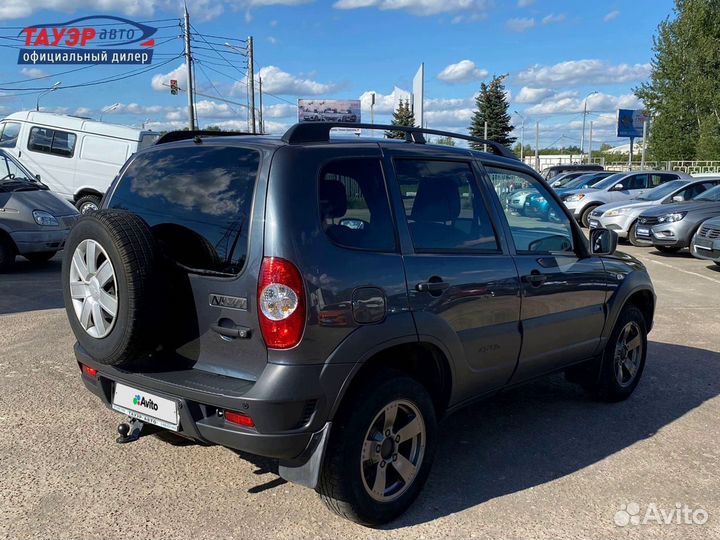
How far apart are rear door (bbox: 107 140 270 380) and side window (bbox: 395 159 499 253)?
0.85 metres

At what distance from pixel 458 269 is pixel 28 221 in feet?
27.8

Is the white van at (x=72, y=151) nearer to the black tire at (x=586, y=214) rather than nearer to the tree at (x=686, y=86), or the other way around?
the black tire at (x=586, y=214)

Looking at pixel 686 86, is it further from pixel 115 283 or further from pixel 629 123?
pixel 115 283

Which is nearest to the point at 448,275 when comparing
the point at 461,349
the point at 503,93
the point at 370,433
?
the point at 461,349

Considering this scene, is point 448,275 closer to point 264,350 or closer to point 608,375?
point 264,350

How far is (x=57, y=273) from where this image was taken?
10148 mm

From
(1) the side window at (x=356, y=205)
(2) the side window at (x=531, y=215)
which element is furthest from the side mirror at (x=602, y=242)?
(1) the side window at (x=356, y=205)

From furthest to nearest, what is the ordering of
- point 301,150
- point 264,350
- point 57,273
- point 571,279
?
point 57,273
point 571,279
point 301,150
point 264,350

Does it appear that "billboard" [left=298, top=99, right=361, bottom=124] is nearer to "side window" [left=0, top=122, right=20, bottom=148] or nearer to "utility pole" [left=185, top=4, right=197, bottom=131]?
"utility pole" [left=185, top=4, right=197, bottom=131]

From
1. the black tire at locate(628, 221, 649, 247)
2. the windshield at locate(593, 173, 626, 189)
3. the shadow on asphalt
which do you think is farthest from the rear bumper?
the windshield at locate(593, 173, 626, 189)

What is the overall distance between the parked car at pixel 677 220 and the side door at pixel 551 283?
9.80m

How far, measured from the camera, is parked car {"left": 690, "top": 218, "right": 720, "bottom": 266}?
11359 mm

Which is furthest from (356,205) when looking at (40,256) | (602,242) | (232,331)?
(40,256)

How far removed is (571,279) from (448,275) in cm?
129
